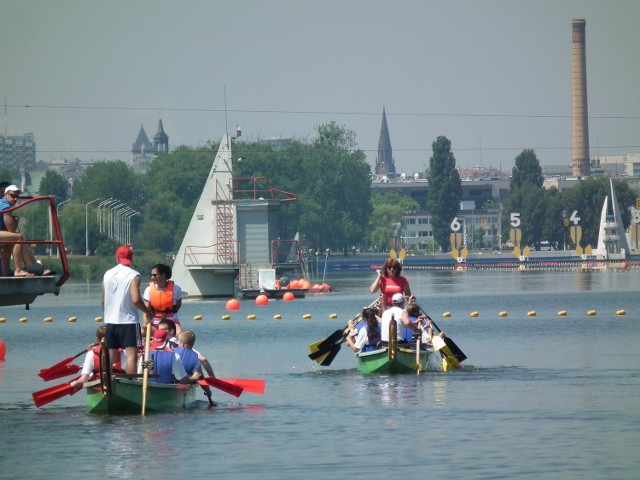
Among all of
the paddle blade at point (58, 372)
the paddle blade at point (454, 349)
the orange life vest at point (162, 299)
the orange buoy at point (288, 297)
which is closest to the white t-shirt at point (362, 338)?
the paddle blade at point (454, 349)

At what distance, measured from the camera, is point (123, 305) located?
28.2 m

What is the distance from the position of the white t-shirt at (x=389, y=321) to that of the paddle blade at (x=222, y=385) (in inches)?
228

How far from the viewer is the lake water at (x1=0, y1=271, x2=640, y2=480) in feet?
82.1

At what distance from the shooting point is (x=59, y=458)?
1037 inches

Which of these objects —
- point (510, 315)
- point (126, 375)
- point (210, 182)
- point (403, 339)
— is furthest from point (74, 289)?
point (126, 375)

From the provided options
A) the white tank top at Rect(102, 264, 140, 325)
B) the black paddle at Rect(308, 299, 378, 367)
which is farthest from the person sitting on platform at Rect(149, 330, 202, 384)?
the black paddle at Rect(308, 299, 378, 367)

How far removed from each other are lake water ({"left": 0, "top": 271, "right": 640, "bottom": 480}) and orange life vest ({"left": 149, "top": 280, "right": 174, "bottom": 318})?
6.56ft

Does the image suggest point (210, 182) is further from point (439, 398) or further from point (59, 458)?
point (59, 458)

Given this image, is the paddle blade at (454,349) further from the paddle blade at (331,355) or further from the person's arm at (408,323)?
the paddle blade at (331,355)

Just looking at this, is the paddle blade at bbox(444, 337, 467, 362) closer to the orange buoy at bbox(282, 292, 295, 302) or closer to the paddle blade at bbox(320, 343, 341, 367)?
the paddle blade at bbox(320, 343, 341, 367)

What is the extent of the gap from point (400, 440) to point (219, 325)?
37.8 meters

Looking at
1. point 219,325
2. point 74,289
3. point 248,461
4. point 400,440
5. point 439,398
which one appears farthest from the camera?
point 74,289

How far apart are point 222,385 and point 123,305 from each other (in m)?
3.77

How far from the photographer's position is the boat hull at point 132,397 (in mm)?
29050
